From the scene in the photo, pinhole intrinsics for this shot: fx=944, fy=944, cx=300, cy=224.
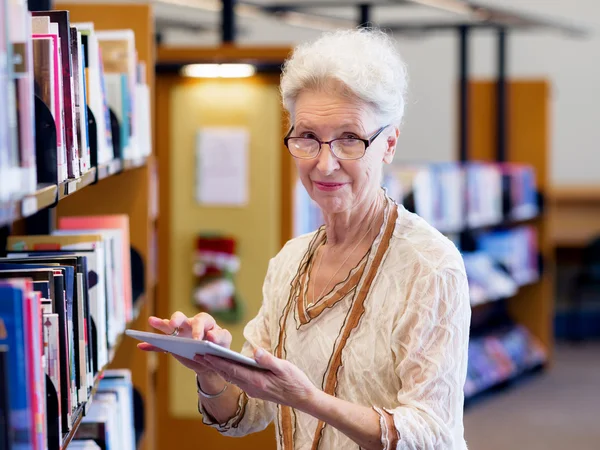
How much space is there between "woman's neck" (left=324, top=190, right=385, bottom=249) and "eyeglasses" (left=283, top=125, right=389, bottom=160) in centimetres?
14

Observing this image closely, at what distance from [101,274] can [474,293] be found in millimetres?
4307

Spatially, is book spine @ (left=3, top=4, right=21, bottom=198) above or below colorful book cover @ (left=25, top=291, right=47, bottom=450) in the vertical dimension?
above

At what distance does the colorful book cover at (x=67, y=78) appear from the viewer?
1.98 meters

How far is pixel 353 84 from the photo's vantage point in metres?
1.91

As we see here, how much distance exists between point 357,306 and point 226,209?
3.15m

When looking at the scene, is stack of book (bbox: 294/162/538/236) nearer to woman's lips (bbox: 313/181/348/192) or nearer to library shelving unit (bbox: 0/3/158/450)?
library shelving unit (bbox: 0/3/158/450)

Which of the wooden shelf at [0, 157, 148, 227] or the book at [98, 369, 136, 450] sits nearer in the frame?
the wooden shelf at [0, 157, 148, 227]

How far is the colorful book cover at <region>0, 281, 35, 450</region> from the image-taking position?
138 cm

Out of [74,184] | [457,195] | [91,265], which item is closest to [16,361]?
[74,184]

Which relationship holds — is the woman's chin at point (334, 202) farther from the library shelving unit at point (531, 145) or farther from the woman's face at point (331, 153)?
the library shelving unit at point (531, 145)

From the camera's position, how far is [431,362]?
183cm

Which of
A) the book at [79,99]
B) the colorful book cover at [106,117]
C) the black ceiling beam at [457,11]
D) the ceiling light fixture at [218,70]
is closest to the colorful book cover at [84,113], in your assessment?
the book at [79,99]

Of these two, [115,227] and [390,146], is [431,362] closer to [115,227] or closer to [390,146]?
[390,146]

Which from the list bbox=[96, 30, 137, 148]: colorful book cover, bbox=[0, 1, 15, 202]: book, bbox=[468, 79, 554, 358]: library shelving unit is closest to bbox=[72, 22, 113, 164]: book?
bbox=[96, 30, 137, 148]: colorful book cover
